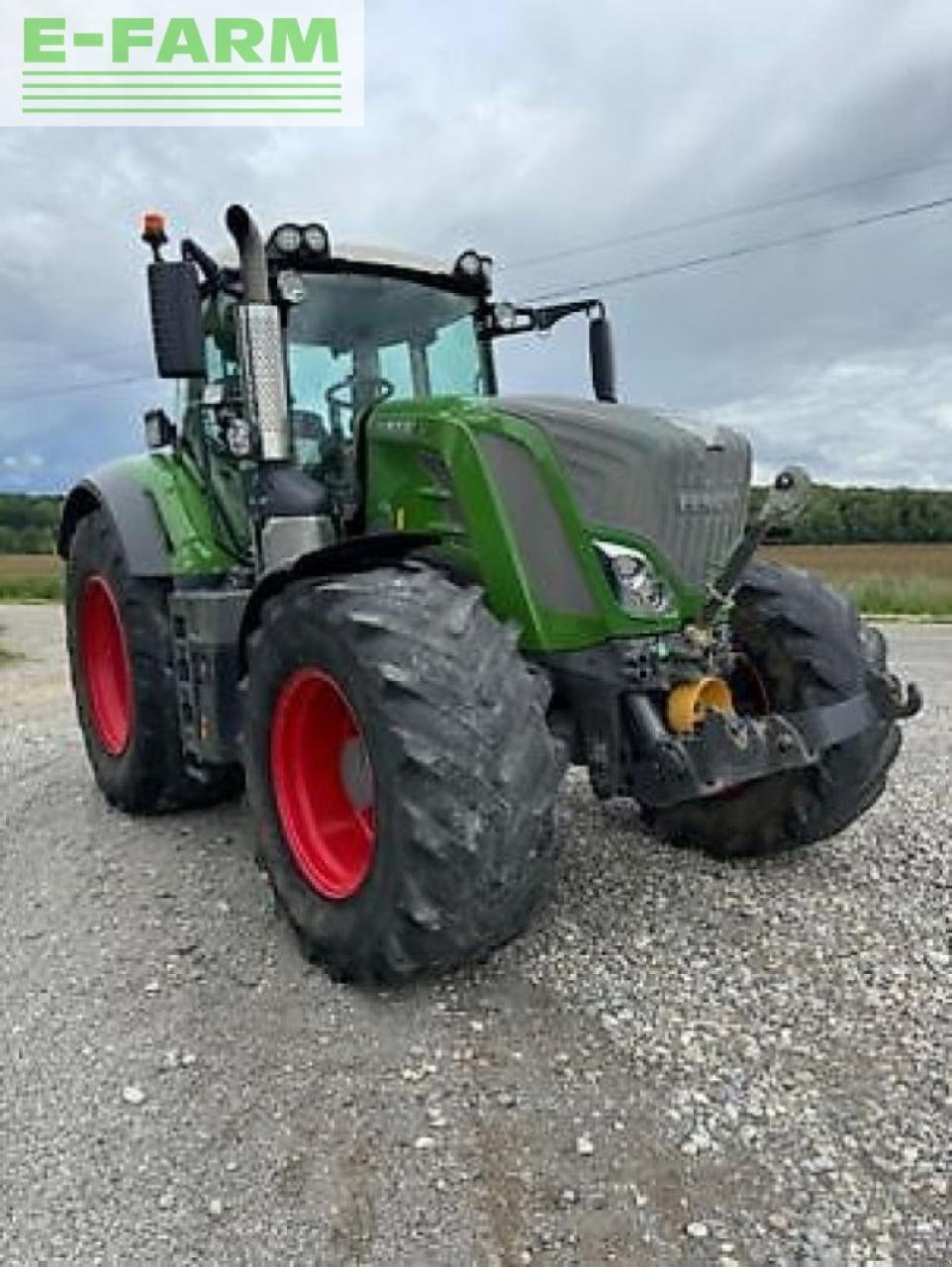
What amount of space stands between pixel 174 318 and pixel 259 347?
306 mm

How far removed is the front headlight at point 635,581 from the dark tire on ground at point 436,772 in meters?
0.42

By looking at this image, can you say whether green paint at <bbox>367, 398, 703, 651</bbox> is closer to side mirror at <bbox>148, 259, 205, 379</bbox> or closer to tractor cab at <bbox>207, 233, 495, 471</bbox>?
tractor cab at <bbox>207, 233, 495, 471</bbox>

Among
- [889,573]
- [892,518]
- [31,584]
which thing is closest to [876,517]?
[892,518]

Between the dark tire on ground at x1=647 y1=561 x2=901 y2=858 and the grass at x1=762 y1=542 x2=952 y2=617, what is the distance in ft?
19.6

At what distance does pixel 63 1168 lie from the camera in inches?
117

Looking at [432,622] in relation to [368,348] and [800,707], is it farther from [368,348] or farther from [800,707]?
[368,348]

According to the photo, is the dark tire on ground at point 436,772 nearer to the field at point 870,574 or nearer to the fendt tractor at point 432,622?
the fendt tractor at point 432,622

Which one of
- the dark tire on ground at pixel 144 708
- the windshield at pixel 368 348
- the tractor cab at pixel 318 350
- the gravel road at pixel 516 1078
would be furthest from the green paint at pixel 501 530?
the dark tire on ground at pixel 144 708

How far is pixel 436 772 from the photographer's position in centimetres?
319

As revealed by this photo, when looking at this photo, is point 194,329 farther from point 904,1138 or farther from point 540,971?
point 904,1138

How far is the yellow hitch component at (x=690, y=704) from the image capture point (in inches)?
150

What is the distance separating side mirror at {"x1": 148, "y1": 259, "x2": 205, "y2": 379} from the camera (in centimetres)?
422

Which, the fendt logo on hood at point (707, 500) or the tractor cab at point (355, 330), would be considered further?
the tractor cab at point (355, 330)

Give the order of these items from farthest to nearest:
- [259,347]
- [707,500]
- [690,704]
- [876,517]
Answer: [876,517] → [259,347] → [707,500] → [690,704]
